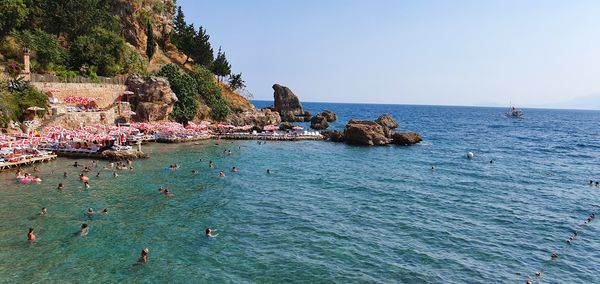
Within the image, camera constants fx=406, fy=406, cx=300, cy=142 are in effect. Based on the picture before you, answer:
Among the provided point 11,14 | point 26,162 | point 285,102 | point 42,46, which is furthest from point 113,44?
→ point 285,102

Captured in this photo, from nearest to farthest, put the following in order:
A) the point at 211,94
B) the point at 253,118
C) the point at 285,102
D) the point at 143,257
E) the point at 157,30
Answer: the point at 143,257, the point at 211,94, the point at 253,118, the point at 157,30, the point at 285,102

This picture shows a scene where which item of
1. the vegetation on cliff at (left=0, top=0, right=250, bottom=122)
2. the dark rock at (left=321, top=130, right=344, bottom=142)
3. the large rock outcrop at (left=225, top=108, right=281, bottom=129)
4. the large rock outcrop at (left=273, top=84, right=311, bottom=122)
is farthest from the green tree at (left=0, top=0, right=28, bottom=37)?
the large rock outcrop at (left=273, top=84, right=311, bottom=122)

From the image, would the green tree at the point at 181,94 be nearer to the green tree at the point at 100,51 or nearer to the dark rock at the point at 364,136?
the green tree at the point at 100,51

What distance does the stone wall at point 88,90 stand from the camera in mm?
55853

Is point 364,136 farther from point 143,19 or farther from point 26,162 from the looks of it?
point 143,19

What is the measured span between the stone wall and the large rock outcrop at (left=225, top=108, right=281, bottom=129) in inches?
942

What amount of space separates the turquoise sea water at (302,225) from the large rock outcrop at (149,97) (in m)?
20.3

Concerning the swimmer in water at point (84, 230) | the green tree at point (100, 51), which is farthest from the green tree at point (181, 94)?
the swimmer in water at point (84, 230)

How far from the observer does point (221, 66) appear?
100 metres

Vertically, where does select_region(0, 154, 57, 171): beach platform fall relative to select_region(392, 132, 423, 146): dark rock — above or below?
above

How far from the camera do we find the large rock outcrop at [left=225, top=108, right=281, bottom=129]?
8509cm

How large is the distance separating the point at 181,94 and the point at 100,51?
14.9 meters

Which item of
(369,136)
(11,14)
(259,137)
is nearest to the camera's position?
(11,14)

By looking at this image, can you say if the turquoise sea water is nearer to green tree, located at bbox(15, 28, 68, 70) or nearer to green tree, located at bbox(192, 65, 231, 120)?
green tree, located at bbox(15, 28, 68, 70)
